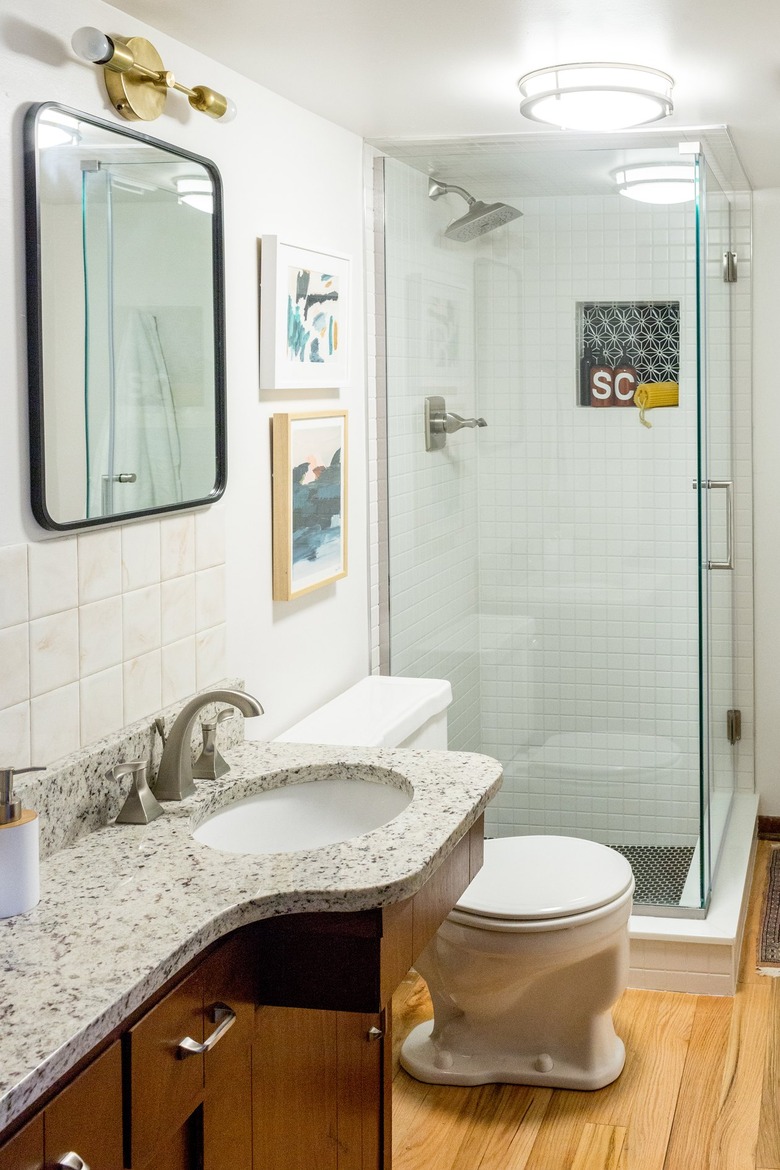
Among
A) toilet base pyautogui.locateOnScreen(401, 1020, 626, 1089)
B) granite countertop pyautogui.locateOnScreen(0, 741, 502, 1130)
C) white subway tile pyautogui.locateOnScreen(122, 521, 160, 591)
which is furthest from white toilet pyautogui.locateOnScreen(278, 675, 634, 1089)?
white subway tile pyautogui.locateOnScreen(122, 521, 160, 591)

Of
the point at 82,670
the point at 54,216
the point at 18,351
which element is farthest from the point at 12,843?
the point at 54,216

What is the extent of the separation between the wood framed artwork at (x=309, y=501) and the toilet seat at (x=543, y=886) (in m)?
0.76

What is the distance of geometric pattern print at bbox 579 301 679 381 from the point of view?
2992 mm

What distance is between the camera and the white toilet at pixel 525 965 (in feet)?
7.97

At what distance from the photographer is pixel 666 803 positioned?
3137mm

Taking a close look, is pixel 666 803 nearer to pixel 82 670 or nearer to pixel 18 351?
pixel 82 670

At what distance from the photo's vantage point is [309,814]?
6.90 ft

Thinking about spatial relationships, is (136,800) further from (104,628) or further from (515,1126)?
(515,1126)

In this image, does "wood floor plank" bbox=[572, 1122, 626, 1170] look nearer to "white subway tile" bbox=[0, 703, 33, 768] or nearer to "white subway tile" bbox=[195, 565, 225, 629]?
"white subway tile" bbox=[195, 565, 225, 629]

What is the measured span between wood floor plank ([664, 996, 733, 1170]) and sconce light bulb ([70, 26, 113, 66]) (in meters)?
2.18

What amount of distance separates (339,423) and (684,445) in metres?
0.86

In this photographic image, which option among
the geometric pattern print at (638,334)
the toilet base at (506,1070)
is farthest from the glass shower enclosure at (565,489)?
the toilet base at (506,1070)

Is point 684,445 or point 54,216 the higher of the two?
point 54,216

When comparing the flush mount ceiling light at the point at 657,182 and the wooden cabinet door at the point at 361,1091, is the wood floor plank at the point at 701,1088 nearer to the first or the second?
the wooden cabinet door at the point at 361,1091
